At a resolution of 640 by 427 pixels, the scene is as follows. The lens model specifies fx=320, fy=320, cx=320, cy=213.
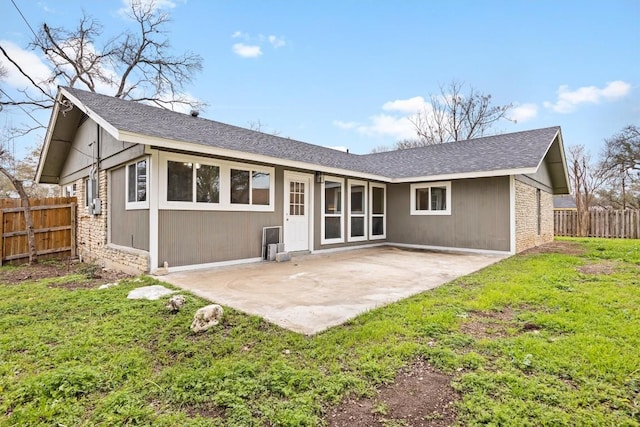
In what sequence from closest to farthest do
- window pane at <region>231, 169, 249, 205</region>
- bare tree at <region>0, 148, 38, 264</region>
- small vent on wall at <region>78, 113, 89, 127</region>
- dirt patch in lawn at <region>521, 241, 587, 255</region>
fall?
window pane at <region>231, 169, 249, 205</region> → bare tree at <region>0, 148, 38, 264</region> → small vent on wall at <region>78, 113, 89, 127</region> → dirt patch in lawn at <region>521, 241, 587, 255</region>

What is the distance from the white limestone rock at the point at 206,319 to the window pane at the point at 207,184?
11.3ft

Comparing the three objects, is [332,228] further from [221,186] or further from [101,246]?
[101,246]

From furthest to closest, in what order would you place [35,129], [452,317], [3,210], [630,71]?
1. [630,71]
2. [35,129]
3. [3,210]
4. [452,317]

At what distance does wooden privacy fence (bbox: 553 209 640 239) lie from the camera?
13695 millimetres

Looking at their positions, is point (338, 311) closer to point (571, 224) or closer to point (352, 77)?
point (352, 77)

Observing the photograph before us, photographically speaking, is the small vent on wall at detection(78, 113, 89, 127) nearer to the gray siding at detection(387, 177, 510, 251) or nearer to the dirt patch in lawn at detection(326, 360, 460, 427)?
the gray siding at detection(387, 177, 510, 251)

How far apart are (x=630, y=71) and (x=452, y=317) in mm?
17780

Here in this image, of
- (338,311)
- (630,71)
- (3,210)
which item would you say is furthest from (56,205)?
(630,71)

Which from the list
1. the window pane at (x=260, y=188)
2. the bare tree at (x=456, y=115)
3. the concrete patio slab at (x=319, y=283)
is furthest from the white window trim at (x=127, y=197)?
the bare tree at (x=456, y=115)

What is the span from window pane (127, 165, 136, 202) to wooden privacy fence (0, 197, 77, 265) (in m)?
3.47

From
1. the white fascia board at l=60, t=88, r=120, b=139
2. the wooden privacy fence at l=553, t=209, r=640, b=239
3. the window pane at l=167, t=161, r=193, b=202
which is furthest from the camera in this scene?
the wooden privacy fence at l=553, t=209, r=640, b=239

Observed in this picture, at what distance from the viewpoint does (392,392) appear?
2.12 m

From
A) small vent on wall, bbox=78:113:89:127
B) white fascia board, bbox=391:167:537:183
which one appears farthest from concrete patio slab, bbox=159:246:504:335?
small vent on wall, bbox=78:113:89:127

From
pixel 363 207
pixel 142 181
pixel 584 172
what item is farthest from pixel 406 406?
pixel 584 172
